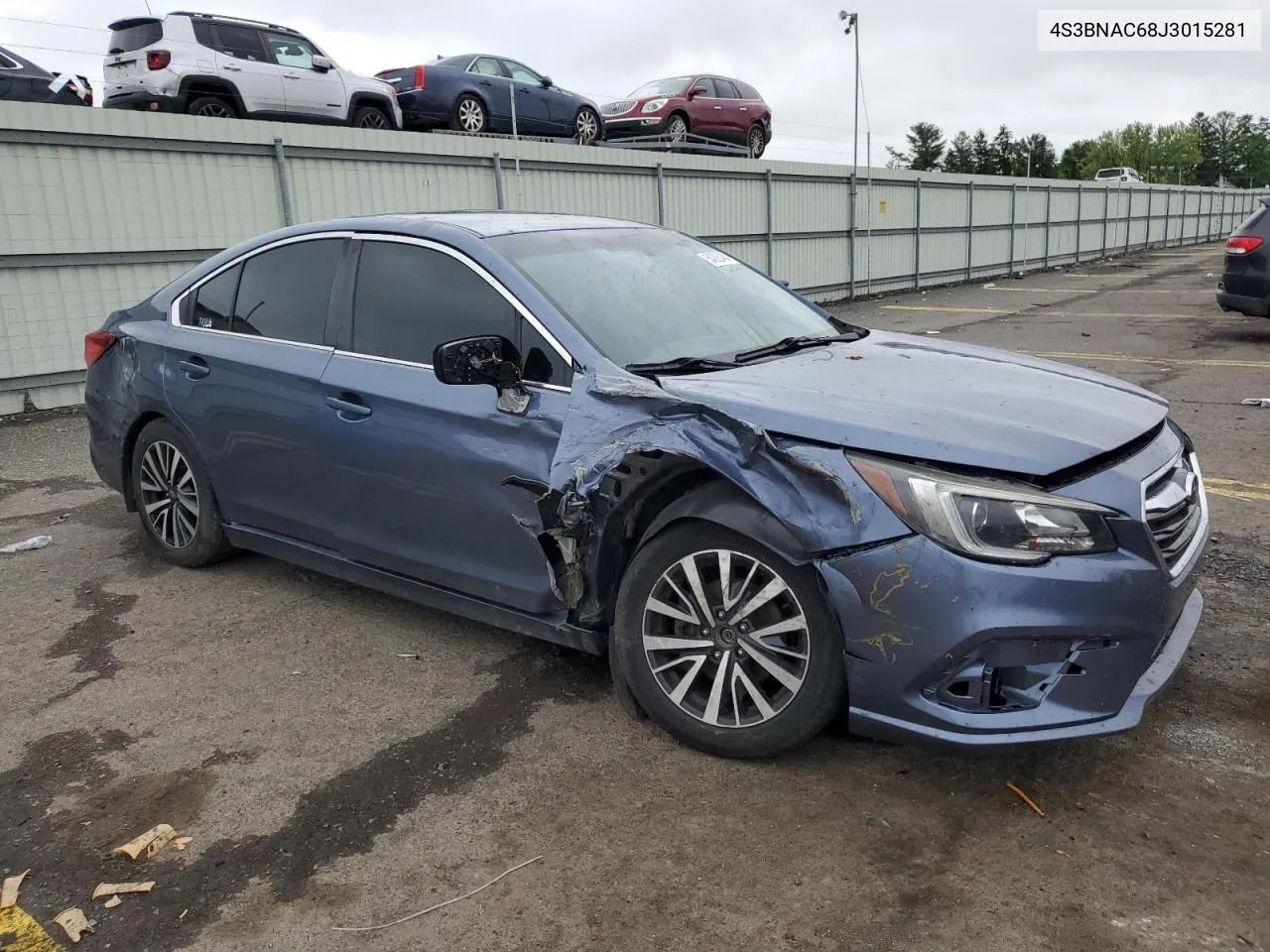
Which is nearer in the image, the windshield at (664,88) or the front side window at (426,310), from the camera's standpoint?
the front side window at (426,310)

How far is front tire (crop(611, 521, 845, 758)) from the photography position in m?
2.94

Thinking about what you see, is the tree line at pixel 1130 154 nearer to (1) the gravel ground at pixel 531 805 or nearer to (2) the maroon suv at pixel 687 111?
(2) the maroon suv at pixel 687 111

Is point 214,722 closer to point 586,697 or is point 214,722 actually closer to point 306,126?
point 586,697

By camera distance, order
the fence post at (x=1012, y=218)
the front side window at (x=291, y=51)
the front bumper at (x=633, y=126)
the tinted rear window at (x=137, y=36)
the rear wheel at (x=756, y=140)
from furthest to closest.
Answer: the fence post at (x=1012, y=218) → the rear wheel at (x=756, y=140) → the front bumper at (x=633, y=126) → the front side window at (x=291, y=51) → the tinted rear window at (x=137, y=36)

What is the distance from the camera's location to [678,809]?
2947 millimetres

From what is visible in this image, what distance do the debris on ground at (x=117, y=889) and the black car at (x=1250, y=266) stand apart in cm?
1282

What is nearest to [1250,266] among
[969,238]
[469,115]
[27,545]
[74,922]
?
[469,115]

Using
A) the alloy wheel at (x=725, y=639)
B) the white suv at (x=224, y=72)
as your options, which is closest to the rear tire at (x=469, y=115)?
the white suv at (x=224, y=72)

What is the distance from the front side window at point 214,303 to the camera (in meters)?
4.75

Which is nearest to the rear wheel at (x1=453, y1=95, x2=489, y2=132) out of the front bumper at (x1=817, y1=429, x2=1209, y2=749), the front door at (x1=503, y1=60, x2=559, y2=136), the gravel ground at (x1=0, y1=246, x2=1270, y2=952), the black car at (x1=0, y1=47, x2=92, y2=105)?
the front door at (x1=503, y1=60, x2=559, y2=136)

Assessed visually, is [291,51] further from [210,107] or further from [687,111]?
[687,111]

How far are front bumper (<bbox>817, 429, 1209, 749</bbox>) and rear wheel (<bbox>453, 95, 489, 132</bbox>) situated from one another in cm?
1518

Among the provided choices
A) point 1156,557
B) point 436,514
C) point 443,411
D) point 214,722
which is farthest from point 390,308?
point 1156,557

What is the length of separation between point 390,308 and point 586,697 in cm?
170
